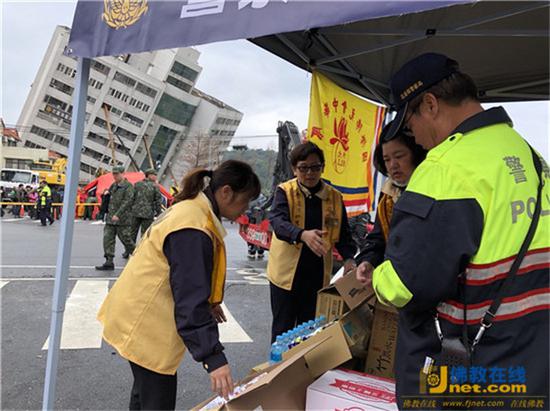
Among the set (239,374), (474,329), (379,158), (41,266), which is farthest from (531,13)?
(41,266)

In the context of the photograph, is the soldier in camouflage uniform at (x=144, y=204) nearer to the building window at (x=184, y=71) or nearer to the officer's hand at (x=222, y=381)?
the officer's hand at (x=222, y=381)

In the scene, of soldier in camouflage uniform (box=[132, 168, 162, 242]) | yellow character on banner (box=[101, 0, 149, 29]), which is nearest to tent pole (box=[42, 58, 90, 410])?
yellow character on banner (box=[101, 0, 149, 29])

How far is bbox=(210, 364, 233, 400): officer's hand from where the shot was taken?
1.70 m

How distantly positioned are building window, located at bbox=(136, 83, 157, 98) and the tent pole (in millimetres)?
59425

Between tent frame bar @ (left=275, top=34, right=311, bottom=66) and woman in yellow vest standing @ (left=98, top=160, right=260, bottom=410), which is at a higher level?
tent frame bar @ (left=275, top=34, right=311, bottom=66)

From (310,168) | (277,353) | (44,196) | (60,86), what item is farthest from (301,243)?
(60,86)

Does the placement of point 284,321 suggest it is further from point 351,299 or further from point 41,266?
point 41,266

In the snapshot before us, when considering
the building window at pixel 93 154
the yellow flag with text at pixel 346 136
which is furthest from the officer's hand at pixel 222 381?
the building window at pixel 93 154

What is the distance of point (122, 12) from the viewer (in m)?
2.28

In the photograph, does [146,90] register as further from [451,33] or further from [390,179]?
[390,179]

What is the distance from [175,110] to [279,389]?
6366cm

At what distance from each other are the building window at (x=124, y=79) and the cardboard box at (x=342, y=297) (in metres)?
59.9

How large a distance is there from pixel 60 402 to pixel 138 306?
77.2 inches

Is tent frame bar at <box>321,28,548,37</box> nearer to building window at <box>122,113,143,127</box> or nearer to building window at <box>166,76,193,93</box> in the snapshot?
building window at <box>122,113,143,127</box>
